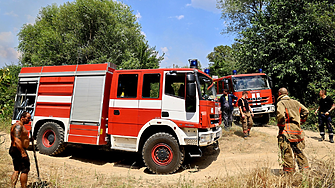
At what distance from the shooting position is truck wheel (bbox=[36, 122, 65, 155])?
21.3 ft

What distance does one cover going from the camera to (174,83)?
550 centimetres

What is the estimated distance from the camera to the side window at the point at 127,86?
19.0 ft

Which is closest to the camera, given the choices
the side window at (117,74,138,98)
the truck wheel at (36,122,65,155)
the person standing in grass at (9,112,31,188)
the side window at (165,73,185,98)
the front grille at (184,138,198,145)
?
the person standing in grass at (9,112,31,188)

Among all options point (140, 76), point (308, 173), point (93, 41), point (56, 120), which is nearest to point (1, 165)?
point (56, 120)

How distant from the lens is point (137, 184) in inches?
176

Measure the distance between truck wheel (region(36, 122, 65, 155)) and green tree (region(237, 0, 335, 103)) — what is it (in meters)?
12.2

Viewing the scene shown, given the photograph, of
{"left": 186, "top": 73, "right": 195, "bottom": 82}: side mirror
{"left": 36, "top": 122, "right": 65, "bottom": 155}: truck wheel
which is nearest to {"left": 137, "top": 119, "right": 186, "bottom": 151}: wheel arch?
{"left": 186, "top": 73, "right": 195, "bottom": 82}: side mirror

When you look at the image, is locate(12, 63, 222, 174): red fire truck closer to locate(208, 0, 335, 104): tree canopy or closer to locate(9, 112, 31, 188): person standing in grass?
locate(9, 112, 31, 188): person standing in grass

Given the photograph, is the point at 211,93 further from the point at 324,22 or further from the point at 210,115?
the point at 324,22

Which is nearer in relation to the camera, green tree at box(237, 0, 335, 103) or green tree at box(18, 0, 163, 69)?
green tree at box(237, 0, 335, 103)

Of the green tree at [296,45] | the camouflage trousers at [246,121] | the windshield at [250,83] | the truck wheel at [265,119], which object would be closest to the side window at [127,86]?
the camouflage trousers at [246,121]

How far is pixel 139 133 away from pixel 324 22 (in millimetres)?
11778

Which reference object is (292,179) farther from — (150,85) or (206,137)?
(150,85)

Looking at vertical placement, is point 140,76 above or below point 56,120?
above
